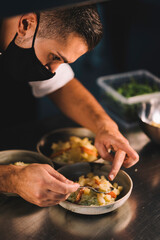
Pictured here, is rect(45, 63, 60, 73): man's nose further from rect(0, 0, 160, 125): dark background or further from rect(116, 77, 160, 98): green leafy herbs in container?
rect(116, 77, 160, 98): green leafy herbs in container

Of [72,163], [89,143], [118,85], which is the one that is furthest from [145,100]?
[72,163]

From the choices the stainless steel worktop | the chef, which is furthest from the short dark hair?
the stainless steel worktop

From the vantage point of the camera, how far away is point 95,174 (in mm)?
1762

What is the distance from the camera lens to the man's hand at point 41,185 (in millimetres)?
1339

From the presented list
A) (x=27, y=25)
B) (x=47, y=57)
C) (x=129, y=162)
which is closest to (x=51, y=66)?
(x=47, y=57)

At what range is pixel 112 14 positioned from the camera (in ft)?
15.1

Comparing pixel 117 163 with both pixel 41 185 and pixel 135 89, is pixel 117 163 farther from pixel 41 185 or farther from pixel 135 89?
pixel 135 89

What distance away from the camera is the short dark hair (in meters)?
1.40

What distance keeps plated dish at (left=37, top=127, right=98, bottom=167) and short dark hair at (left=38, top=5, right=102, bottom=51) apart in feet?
2.24

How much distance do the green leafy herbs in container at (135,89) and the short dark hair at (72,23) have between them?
114cm

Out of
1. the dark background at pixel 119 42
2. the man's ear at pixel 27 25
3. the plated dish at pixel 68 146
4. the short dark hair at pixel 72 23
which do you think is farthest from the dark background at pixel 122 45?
the plated dish at pixel 68 146

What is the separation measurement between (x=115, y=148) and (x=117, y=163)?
0.53 feet

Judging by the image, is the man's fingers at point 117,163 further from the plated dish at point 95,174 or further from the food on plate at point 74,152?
the food on plate at point 74,152

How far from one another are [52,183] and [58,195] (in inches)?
2.6
